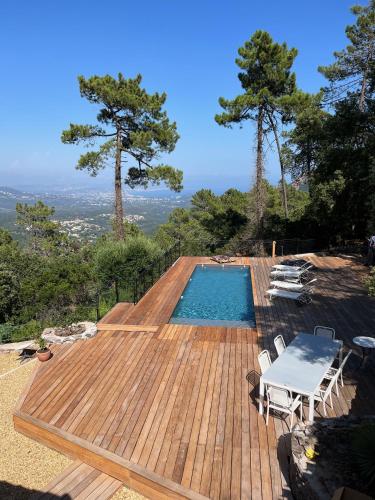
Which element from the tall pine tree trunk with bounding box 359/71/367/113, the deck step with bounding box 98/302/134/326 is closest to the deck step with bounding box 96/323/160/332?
the deck step with bounding box 98/302/134/326

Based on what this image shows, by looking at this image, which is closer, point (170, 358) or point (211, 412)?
point (211, 412)

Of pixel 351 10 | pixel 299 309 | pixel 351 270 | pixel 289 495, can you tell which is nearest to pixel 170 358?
pixel 289 495

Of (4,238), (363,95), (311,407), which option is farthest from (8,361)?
(4,238)

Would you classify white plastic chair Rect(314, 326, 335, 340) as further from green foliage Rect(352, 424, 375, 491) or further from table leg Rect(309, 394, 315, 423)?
green foliage Rect(352, 424, 375, 491)

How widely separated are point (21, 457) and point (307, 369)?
4.28 m

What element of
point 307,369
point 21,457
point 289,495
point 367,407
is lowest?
point 21,457

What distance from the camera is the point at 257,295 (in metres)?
10.2

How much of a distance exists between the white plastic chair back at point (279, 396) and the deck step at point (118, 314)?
4846 millimetres

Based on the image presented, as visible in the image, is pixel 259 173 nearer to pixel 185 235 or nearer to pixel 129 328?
pixel 185 235

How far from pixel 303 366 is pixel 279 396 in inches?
23.4

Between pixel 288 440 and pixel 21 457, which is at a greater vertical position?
pixel 288 440

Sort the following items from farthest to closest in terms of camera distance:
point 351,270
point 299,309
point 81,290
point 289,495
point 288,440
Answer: point 81,290 → point 351,270 → point 299,309 → point 288,440 → point 289,495

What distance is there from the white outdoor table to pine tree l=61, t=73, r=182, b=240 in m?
13.0

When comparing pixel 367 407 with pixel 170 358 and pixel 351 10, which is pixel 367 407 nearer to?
pixel 170 358
